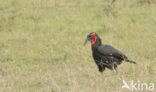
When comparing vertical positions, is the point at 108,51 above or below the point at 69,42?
above

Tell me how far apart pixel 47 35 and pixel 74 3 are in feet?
10.2

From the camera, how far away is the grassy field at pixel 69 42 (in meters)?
5.46

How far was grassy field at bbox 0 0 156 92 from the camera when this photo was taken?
5.46 meters

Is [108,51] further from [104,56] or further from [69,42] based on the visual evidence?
[69,42]

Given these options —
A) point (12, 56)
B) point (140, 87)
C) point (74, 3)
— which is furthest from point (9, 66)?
point (74, 3)

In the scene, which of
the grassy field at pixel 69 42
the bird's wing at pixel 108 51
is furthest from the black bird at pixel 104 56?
the grassy field at pixel 69 42

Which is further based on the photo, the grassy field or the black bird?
the black bird

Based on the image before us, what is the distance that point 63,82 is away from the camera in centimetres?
554

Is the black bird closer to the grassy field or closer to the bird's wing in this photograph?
the bird's wing

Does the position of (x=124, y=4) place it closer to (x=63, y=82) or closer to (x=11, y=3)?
(x=11, y=3)

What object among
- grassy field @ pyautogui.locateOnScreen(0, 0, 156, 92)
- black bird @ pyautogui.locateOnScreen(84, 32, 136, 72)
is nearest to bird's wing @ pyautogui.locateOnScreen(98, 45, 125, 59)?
black bird @ pyautogui.locateOnScreen(84, 32, 136, 72)

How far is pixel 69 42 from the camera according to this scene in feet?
27.2

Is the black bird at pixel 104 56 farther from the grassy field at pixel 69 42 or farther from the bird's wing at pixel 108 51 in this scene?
the grassy field at pixel 69 42

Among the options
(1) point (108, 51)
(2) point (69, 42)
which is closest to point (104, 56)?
(1) point (108, 51)
